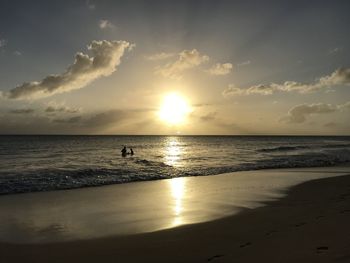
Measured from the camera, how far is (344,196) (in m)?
13.5

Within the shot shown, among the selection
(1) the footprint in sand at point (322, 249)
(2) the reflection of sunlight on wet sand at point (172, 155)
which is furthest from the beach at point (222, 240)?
(2) the reflection of sunlight on wet sand at point (172, 155)

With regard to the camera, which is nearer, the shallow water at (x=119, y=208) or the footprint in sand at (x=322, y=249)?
the footprint in sand at (x=322, y=249)

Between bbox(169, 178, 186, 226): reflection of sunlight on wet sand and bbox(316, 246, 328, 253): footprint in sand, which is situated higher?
bbox(316, 246, 328, 253): footprint in sand

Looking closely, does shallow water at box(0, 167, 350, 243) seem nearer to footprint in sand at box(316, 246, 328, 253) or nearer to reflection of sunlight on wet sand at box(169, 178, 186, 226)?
reflection of sunlight on wet sand at box(169, 178, 186, 226)

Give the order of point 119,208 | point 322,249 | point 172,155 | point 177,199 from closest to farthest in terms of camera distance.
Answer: point 322,249
point 119,208
point 177,199
point 172,155

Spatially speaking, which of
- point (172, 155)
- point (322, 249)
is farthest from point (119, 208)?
point (172, 155)

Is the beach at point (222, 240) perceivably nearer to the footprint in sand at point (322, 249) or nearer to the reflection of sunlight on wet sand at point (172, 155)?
the footprint in sand at point (322, 249)

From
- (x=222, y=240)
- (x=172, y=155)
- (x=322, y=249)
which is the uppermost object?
(x=322, y=249)

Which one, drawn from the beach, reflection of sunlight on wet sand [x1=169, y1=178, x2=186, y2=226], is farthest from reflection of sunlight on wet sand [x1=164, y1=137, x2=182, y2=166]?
the beach

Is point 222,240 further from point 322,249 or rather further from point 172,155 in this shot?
point 172,155

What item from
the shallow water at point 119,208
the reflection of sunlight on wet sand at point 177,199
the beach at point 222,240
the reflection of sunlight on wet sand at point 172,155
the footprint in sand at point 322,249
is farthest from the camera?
the reflection of sunlight on wet sand at point 172,155

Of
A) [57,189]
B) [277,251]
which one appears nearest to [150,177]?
[57,189]

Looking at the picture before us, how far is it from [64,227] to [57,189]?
7957 millimetres

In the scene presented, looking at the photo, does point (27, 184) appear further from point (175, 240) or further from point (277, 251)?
point (277, 251)
